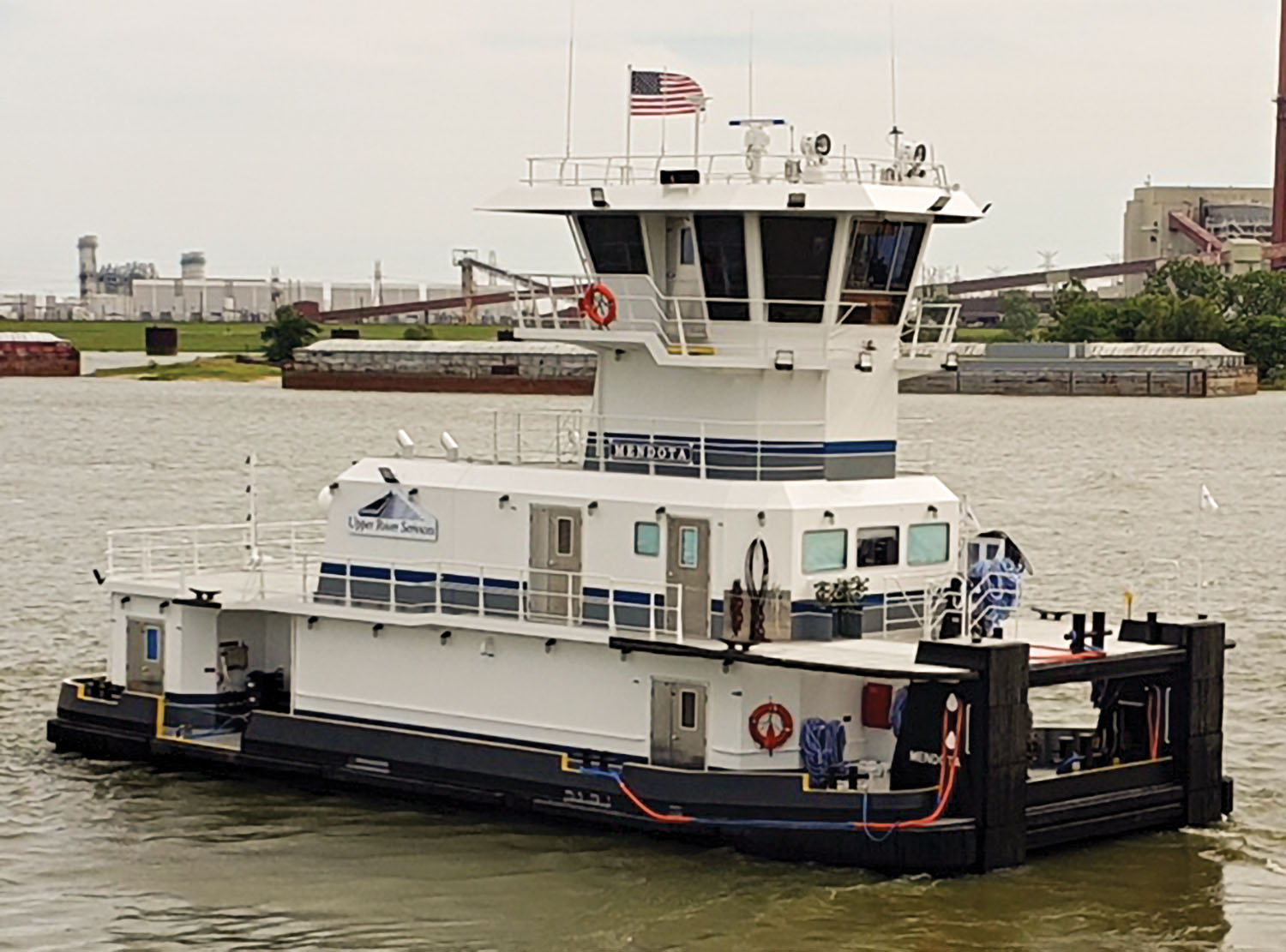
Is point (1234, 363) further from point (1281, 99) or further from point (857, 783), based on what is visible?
point (857, 783)

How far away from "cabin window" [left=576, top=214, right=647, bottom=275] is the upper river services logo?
292cm

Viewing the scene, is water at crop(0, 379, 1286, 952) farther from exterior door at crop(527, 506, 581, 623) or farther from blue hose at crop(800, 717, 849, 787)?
exterior door at crop(527, 506, 581, 623)

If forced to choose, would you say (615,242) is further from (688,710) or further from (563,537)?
(688,710)

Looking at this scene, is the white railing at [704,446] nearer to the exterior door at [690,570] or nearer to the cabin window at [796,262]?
the exterior door at [690,570]

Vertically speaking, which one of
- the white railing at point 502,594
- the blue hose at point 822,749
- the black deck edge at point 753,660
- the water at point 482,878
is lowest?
the water at point 482,878

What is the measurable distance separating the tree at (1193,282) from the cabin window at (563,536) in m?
116

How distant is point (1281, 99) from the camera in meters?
148

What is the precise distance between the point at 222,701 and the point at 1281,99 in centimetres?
13069

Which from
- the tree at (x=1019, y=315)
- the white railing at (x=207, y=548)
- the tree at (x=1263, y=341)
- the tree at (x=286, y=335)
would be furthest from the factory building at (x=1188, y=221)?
the white railing at (x=207, y=548)

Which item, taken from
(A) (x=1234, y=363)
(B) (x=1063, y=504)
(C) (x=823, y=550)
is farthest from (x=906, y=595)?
(A) (x=1234, y=363)

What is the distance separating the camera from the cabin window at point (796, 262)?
23688 mm

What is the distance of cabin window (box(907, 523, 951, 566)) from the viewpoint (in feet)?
79.6

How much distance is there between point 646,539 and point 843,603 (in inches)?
74.1

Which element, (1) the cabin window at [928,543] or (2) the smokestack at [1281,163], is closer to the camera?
(1) the cabin window at [928,543]
